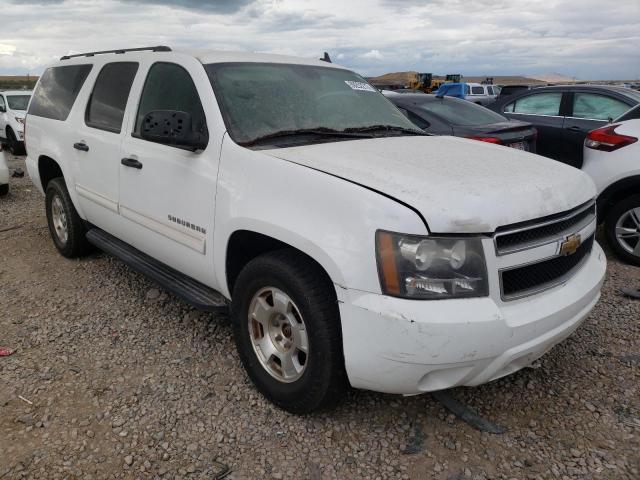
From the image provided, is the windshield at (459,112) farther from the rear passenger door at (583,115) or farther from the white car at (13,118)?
the white car at (13,118)

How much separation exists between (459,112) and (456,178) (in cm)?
464

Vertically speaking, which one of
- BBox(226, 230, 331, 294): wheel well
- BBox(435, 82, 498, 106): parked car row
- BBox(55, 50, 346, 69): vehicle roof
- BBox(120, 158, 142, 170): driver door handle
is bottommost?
BBox(226, 230, 331, 294): wheel well

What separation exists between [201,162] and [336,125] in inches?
34.3

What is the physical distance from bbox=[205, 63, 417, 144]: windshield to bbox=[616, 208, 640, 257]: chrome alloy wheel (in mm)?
2569

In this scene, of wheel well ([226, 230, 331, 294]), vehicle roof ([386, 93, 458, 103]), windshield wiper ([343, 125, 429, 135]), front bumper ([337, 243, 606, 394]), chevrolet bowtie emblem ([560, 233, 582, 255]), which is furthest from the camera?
vehicle roof ([386, 93, 458, 103])

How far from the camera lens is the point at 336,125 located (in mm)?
3219

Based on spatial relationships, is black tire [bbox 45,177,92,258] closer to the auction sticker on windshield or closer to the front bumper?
the auction sticker on windshield

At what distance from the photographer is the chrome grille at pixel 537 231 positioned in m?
2.20

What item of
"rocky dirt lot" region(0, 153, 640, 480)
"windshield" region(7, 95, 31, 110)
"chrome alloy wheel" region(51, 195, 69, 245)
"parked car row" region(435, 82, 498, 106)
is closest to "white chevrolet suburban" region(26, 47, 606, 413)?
"rocky dirt lot" region(0, 153, 640, 480)

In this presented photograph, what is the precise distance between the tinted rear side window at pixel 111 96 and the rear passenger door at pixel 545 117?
572cm

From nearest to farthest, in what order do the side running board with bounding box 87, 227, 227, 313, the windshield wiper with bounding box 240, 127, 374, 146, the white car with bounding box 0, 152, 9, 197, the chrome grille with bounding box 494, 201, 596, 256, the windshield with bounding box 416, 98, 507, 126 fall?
the chrome grille with bounding box 494, 201, 596, 256 → the windshield wiper with bounding box 240, 127, 374, 146 → the side running board with bounding box 87, 227, 227, 313 → the windshield with bounding box 416, 98, 507, 126 → the white car with bounding box 0, 152, 9, 197

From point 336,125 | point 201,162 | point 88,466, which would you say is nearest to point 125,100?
point 201,162

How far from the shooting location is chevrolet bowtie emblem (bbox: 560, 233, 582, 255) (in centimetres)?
244

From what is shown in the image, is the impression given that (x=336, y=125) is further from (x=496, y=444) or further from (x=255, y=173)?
(x=496, y=444)
